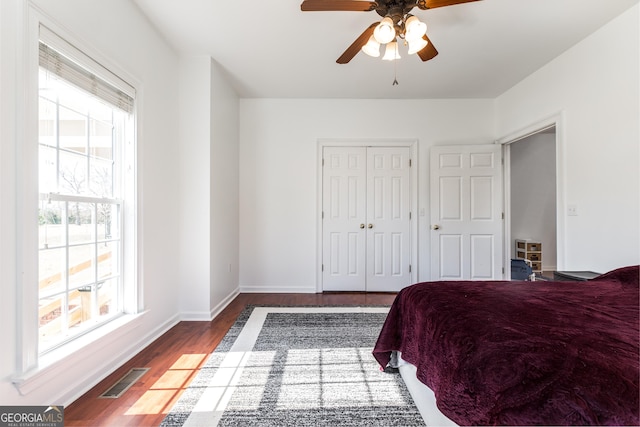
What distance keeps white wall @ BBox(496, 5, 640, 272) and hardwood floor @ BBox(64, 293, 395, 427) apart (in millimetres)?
3379

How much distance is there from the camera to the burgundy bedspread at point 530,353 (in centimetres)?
76

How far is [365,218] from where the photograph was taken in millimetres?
Result: 3844

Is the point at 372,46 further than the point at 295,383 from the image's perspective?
Yes

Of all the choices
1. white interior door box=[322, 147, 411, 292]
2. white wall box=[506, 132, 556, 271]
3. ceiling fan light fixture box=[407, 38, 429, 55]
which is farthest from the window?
white wall box=[506, 132, 556, 271]

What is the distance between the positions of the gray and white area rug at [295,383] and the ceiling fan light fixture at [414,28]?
2.21 metres

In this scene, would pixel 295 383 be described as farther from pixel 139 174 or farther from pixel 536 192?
pixel 536 192

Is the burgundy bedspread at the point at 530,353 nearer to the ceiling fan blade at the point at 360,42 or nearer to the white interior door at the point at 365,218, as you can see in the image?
the ceiling fan blade at the point at 360,42

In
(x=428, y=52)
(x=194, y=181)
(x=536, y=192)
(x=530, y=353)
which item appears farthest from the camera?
(x=536, y=192)

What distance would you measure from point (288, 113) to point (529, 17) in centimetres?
269

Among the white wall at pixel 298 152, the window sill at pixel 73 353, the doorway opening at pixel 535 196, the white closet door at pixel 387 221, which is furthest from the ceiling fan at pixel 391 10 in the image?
the doorway opening at pixel 535 196

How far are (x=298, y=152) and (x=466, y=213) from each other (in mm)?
2480

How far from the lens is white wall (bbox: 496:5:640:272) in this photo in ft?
6.84

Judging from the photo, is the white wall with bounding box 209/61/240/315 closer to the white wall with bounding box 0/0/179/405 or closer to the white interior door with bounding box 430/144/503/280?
the white wall with bounding box 0/0/179/405

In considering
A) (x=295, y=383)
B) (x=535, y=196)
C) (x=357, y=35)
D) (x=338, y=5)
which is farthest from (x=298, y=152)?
(x=535, y=196)
